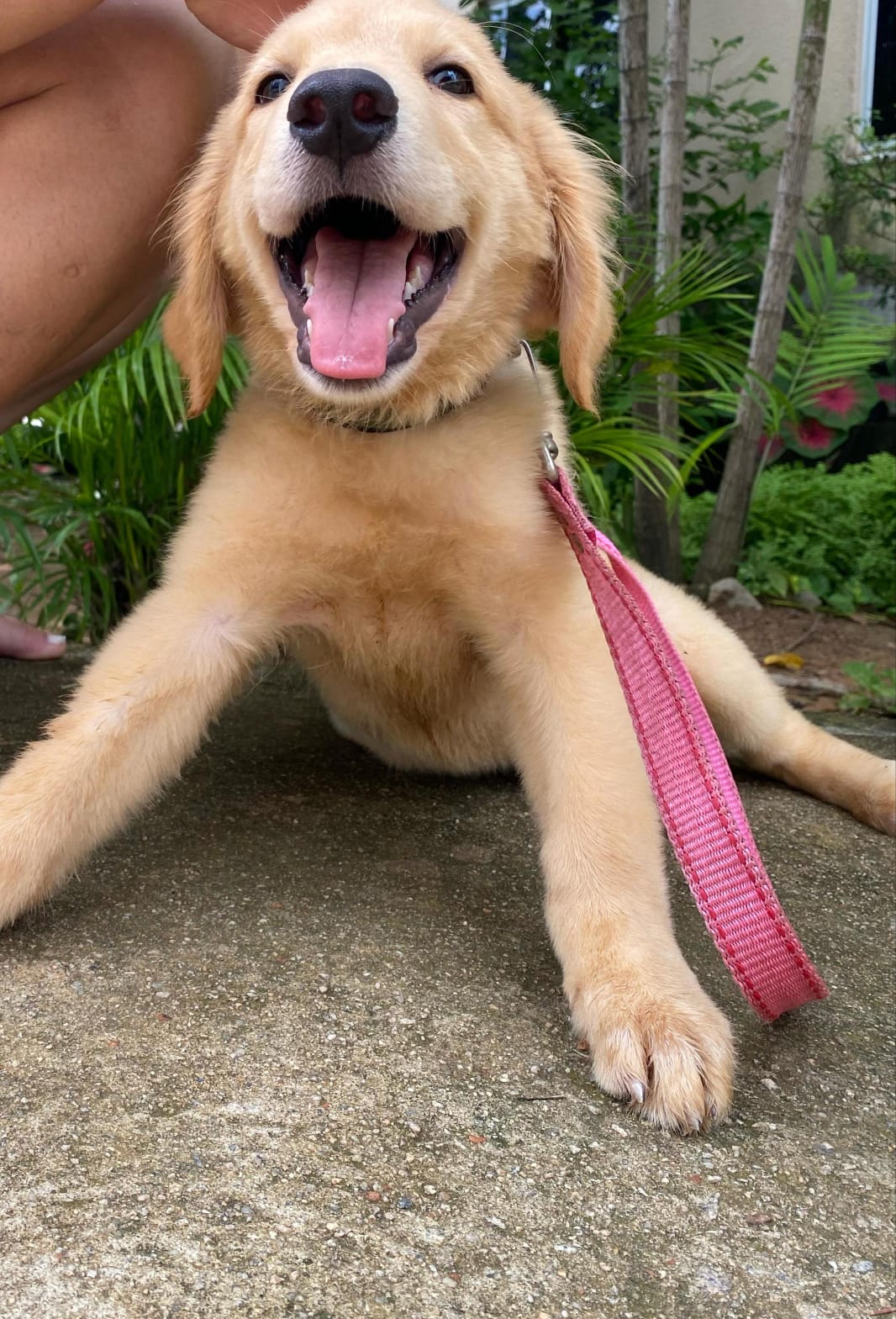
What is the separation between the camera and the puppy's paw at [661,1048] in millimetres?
1327

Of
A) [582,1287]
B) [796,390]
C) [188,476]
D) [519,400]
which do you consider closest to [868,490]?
[796,390]

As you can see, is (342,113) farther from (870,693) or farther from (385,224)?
(870,693)

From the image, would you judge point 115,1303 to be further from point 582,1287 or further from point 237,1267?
point 582,1287

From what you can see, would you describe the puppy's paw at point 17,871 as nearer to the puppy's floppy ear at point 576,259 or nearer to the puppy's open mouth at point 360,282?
the puppy's open mouth at point 360,282

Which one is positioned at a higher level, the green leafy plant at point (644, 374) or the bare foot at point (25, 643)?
the green leafy plant at point (644, 374)

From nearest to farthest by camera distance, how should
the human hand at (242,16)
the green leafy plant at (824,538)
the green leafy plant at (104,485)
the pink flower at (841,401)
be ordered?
the human hand at (242,16) → the green leafy plant at (104,485) → the green leafy plant at (824,538) → the pink flower at (841,401)

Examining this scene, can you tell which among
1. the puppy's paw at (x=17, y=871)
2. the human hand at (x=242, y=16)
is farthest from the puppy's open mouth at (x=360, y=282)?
the puppy's paw at (x=17, y=871)

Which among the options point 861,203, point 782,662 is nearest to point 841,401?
point 861,203

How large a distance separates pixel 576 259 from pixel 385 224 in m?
0.33

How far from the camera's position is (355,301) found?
171cm

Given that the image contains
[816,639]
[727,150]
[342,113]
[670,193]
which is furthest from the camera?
[727,150]

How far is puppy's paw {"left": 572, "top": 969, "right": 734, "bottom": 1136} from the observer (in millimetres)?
1327

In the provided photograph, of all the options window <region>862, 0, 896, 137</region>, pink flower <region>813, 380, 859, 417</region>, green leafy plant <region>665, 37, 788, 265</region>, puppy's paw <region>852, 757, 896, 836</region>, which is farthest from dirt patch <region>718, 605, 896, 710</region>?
window <region>862, 0, 896, 137</region>

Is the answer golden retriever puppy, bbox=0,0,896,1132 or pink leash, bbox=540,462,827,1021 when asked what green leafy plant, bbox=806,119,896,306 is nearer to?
golden retriever puppy, bbox=0,0,896,1132
